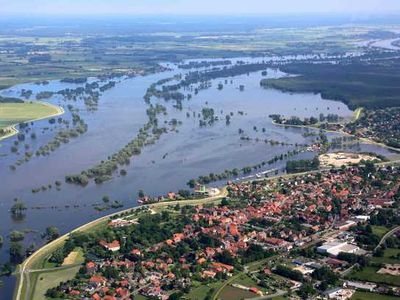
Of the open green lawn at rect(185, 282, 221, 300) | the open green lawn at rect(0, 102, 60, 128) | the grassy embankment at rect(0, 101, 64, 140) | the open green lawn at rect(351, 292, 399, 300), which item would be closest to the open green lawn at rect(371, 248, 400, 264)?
the open green lawn at rect(351, 292, 399, 300)

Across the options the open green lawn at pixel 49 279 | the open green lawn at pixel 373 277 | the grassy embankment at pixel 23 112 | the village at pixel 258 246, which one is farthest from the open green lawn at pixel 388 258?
the grassy embankment at pixel 23 112

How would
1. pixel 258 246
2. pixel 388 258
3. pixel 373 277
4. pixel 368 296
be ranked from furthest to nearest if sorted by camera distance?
pixel 258 246, pixel 388 258, pixel 373 277, pixel 368 296

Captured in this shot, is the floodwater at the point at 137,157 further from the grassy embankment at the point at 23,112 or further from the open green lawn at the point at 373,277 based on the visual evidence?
the open green lawn at the point at 373,277

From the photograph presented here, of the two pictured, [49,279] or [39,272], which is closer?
[49,279]

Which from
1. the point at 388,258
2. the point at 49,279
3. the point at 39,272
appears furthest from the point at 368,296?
the point at 39,272

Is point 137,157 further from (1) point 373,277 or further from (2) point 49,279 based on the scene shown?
(1) point 373,277

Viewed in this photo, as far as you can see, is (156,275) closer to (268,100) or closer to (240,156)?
(240,156)
